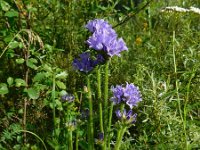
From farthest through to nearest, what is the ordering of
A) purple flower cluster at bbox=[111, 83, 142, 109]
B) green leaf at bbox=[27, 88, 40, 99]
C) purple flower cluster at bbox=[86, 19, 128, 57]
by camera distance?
green leaf at bbox=[27, 88, 40, 99], purple flower cluster at bbox=[111, 83, 142, 109], purple flower cluster at bbox=[86, 19, 128, 57]

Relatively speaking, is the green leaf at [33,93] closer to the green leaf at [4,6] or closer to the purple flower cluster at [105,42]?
the green leaf at [4,6]

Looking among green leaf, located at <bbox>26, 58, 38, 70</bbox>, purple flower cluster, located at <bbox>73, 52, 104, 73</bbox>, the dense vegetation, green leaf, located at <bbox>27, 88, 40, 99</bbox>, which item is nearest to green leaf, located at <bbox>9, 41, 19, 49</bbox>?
the dense vegetation

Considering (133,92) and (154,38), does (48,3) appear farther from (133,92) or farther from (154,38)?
(133,92)

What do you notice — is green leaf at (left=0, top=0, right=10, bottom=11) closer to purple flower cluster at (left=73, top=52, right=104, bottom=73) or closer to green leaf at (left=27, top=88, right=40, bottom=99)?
green leaf at (left=27, top=88, right=40, bottom=99)

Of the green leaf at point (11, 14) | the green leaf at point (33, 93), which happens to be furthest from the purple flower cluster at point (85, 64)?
the green leaf at point (11, 14)

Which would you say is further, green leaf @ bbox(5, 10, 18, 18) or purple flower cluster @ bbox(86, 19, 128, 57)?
green leaf @ bbox(5, 10, 18, 18)

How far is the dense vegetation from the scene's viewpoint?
2289mm

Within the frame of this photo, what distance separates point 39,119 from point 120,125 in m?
1.11

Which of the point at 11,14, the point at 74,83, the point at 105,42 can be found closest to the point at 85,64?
Result: the point at 105,42

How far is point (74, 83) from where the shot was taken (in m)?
2.86

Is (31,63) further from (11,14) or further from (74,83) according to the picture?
(74,83)

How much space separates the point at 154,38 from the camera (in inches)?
150

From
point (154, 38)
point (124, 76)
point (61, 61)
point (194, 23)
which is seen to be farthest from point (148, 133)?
point (194, 23)

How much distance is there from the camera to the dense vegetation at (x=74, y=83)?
7.51 ft
